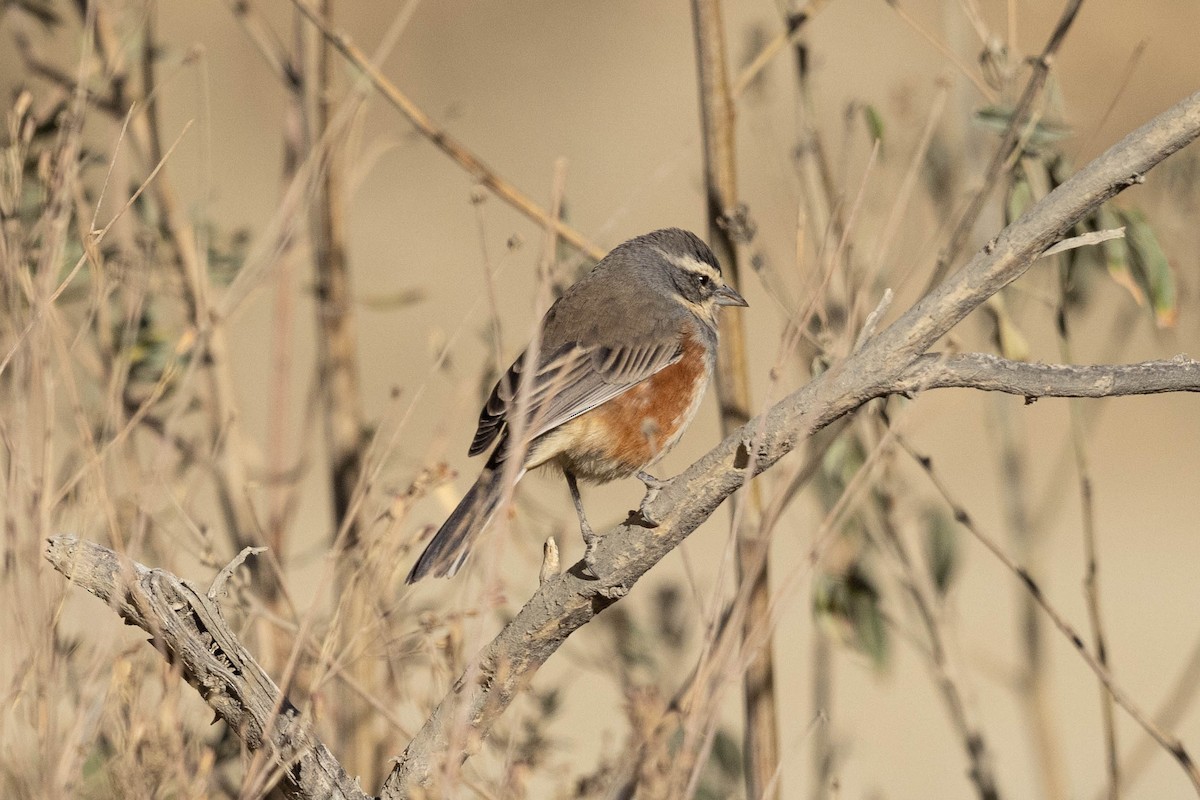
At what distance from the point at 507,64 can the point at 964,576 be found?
33.1 ft

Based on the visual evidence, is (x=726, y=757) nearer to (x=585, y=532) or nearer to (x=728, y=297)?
(x=585, y=532)

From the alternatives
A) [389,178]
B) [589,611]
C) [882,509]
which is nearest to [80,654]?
[589,611]

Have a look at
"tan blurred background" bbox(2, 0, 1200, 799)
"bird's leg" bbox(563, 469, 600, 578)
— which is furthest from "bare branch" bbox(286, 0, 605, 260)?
"bird's leg" bbox(563, 469, 600, 578)

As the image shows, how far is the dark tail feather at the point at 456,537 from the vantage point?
4.11 metres

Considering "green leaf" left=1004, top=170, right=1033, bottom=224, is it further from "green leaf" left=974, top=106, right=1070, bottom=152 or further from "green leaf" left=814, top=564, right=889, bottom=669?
"green leaf" left=814, top=564, right=889, bottom=669

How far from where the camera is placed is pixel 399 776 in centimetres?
350

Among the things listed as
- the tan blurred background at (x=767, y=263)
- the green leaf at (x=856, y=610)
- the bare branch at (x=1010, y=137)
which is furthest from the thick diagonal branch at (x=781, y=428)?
the green leaf at (x=856, y=610)

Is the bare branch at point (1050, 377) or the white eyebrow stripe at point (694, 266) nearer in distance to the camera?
the bare branch at point (1050, 377)

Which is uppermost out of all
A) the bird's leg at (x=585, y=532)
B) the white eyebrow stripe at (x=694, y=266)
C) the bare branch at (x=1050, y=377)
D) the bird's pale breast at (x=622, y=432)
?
the white eyebrow stripe at (x=694, y=266)

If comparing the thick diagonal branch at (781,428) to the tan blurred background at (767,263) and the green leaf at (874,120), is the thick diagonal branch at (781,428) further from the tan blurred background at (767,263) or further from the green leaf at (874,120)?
the green leaf at (874,120)

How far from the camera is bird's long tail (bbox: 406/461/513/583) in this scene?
411cm

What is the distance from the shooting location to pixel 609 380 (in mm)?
4746

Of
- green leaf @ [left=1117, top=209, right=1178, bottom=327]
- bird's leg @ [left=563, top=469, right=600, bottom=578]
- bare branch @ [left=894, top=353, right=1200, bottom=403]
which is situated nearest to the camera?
bare branch @ [left=894, top=353, right=1200, bottom=403]

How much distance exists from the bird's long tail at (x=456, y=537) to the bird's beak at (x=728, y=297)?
1359mm
